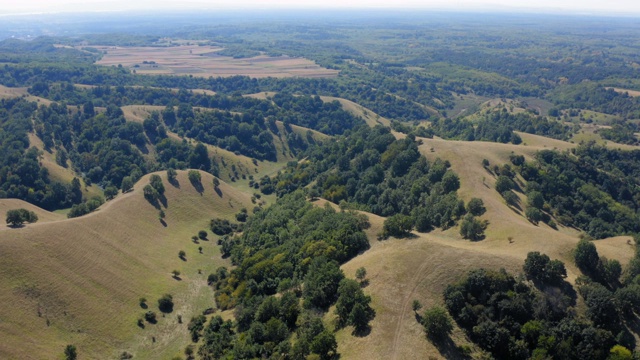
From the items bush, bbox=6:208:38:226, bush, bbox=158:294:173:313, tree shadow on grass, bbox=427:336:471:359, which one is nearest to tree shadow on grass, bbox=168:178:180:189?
bush, bbox=6:208:38:226

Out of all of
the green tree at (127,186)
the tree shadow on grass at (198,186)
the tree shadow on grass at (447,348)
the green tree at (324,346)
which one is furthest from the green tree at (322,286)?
the green tree at (127,186)

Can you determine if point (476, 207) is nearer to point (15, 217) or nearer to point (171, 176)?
point (171, 176)

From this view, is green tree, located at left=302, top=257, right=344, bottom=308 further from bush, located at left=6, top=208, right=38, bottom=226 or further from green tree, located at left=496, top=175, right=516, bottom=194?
bush, located at left=6, top=208, right=38, bottom=226

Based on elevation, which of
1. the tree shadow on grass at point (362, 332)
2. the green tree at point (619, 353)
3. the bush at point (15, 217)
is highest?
the green tree at point (619, 353)

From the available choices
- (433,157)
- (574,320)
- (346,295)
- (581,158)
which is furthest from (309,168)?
(574,320)

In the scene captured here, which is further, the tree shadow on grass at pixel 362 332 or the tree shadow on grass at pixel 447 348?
the tree shadow on grass at pixel 362 332

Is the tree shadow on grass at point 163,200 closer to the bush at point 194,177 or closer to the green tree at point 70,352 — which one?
the bush at point 194,177

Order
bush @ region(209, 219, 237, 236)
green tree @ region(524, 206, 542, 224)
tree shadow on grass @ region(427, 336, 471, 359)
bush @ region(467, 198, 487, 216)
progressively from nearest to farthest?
tree shadow on grass @ region(427, 336, 471, 359), bush @ region(467, 198, 487, 216), green tree @ region(524, 206, 542, 224), bush @ region(209, 219, 237, 236)

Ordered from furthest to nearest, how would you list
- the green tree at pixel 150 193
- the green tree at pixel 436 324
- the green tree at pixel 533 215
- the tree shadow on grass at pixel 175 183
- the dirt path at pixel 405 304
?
the tree shadow on grass at pixel 175 183
the green tree at pixel 150 193
the green tree at pixel 533 215
the green tree at pixel 436 324
the dirt path at pixel 405 304
